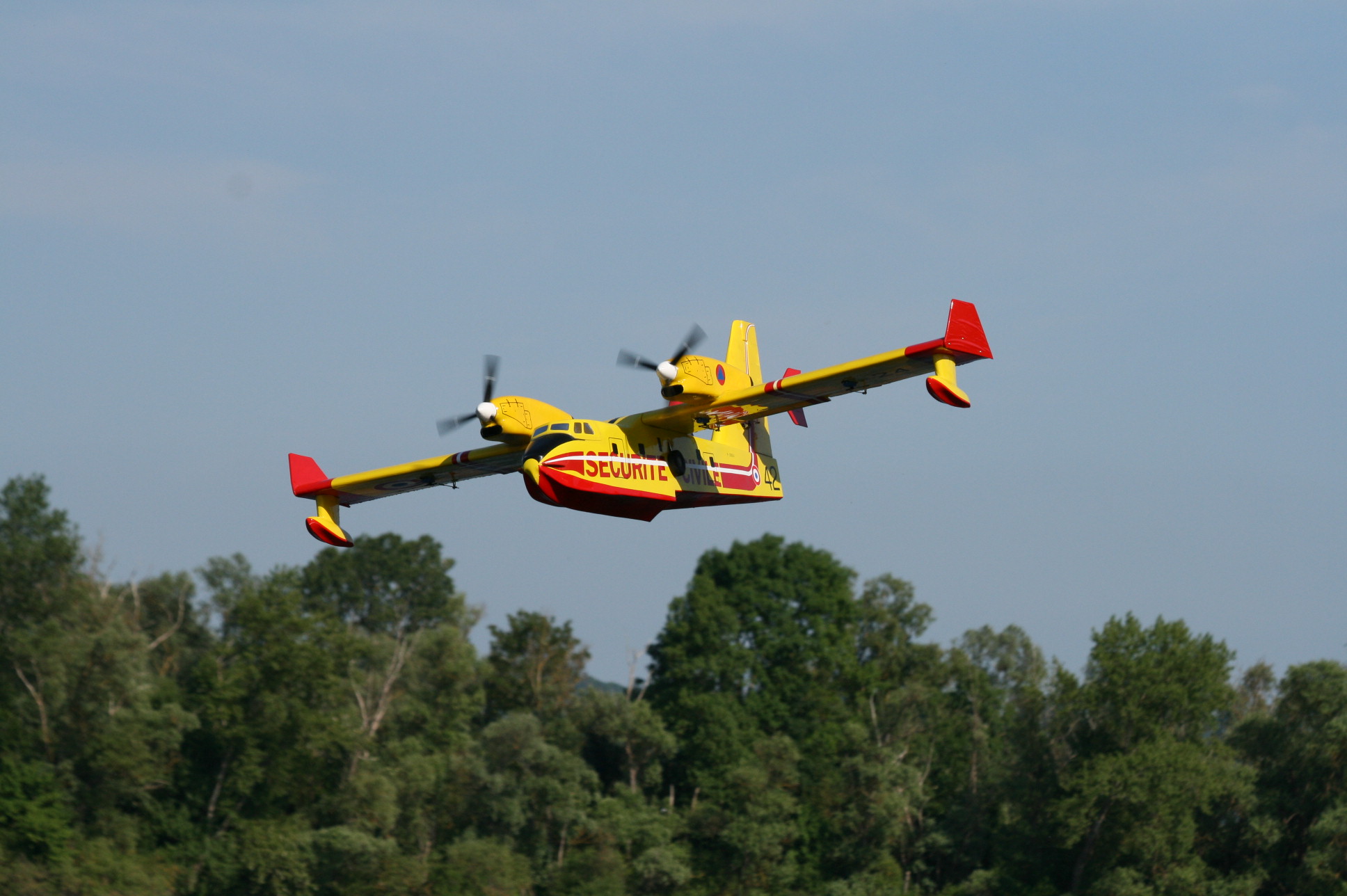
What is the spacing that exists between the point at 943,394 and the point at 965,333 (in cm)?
131

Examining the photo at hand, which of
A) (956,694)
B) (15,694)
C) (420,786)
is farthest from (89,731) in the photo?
(956,694)

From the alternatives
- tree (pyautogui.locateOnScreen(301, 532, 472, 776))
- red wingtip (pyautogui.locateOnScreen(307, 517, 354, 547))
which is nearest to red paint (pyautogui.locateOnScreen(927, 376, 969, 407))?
red wingtip (pyautogui.locateOnScreen(307, 517, 354, 547))

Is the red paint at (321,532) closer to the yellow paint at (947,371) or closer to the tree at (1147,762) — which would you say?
the yellow paint at (947,371)

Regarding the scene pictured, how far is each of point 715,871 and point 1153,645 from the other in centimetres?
2050

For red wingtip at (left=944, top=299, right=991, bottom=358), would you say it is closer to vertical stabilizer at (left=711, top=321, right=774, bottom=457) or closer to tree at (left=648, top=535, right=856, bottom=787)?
vertical stabilizer at (left=711, top=321, right=774, bottom=457)

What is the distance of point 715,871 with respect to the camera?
201 ft

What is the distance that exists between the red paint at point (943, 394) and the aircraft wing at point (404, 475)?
28.2 ft

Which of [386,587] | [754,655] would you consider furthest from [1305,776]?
[386,587]

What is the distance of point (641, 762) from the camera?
6919 cm

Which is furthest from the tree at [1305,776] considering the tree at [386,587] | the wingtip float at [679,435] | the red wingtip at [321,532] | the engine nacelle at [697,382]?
the tree at [386,587]

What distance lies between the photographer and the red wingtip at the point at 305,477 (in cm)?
3391

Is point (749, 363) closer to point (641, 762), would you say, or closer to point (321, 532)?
point (321, 532)

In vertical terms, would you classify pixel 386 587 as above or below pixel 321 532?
above

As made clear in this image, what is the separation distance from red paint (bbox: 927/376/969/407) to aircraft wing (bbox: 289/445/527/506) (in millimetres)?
8608
